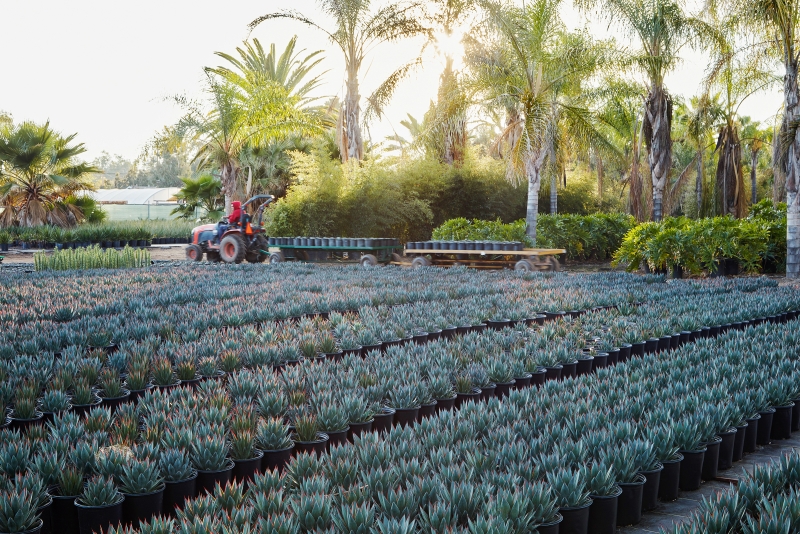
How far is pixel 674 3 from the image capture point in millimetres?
15898

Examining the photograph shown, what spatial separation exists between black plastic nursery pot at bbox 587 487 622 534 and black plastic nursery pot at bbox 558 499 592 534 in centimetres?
12

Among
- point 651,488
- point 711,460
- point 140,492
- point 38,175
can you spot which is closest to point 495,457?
point 651,488

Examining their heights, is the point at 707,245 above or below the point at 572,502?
above

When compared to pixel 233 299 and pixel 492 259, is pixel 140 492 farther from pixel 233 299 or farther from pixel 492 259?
pixel 492 259

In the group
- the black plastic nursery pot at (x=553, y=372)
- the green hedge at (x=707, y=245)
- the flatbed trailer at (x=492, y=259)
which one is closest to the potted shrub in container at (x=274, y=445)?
the black plastic nursery pot at (x=553, y=372)

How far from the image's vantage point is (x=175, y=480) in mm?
2961

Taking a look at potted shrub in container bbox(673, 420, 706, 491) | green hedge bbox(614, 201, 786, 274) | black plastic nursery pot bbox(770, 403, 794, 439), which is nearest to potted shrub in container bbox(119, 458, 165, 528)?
potted shrub in container bbox(673, 420, 706, 491)

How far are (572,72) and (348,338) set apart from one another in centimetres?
1178

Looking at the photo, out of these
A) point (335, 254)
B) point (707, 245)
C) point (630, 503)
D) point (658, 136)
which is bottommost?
point (630, 503)

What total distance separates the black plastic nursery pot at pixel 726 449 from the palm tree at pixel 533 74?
39.0ft

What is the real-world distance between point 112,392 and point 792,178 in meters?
12.2

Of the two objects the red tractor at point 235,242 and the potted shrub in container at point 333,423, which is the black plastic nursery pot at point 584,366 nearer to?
the potted shrub in container at point 333,423

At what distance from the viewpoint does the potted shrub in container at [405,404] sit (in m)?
4.01

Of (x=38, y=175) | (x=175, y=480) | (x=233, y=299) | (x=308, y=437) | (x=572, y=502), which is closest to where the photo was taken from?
(x=572, y=502)
